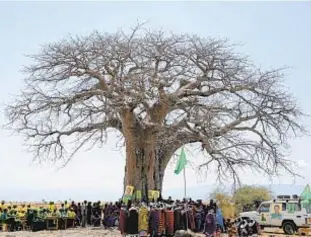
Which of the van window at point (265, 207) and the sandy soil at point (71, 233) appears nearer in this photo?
the sandy soil at point (71, 233)

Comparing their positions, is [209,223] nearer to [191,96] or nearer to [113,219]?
[113,219]

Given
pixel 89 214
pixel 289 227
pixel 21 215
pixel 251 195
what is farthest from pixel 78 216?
pixel 251 195

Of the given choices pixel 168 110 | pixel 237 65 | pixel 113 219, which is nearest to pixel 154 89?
pixel 168 110

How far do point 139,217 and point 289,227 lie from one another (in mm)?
7994

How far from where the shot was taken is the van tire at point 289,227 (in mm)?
25005

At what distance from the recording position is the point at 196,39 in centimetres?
2756

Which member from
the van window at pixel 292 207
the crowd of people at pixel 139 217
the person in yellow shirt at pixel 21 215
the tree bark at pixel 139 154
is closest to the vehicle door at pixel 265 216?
the van window at pixel 292 207

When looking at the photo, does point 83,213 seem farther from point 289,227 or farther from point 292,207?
point 292,207

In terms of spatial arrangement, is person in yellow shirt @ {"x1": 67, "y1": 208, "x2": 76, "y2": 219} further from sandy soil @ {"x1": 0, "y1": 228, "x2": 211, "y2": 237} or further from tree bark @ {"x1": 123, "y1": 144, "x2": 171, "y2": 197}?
tree bark @ {"x1": 123, "y1": 144, "x2": 171, "y2": 197}

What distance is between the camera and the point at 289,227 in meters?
25.2

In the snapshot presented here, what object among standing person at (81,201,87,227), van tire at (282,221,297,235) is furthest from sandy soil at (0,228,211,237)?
van tire at (282,221,297,235)

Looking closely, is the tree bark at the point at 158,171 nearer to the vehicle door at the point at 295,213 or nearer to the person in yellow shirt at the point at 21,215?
the person in yellow shirt at the point at 21,215

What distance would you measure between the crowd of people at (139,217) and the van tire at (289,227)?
2.47m

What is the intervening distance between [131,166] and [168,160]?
3400 millimetres
